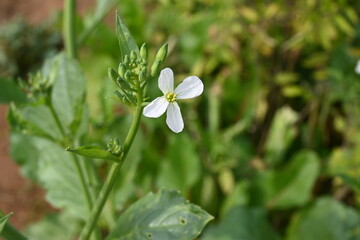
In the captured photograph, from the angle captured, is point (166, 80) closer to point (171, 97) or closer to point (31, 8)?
point (171, 97)

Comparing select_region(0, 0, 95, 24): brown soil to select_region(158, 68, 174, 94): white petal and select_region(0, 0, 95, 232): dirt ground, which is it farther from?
select_region(158, 68, 174, 94): white petal

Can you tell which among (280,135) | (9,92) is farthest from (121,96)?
(280,135)

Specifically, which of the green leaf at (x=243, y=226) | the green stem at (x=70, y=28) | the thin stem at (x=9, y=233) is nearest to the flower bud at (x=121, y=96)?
the thin stem at (x=9, y=233)

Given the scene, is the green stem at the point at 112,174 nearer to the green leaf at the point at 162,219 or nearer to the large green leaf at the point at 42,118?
the green leaf at the point at 162,219

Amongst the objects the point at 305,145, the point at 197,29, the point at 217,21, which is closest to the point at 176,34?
the point at 197,29

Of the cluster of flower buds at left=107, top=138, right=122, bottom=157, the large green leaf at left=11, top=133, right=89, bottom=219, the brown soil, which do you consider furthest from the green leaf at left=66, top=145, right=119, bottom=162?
the brown soil

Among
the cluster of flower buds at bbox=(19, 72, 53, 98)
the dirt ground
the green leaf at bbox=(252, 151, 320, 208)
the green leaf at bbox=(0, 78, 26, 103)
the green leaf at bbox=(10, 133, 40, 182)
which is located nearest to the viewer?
the cluster of flower buds at bbox=(19, 72, 53, 98)
